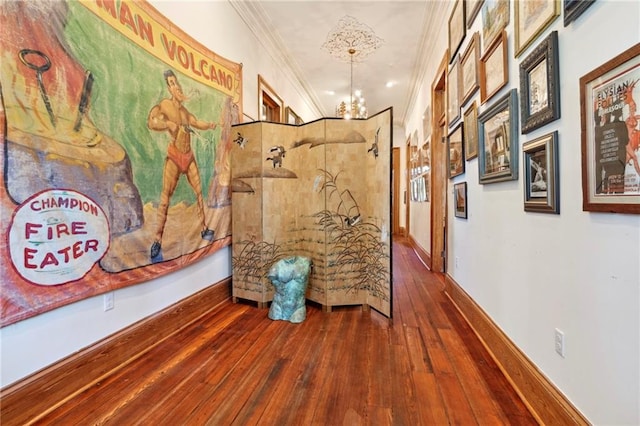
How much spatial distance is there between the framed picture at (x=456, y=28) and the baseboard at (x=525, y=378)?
2.34m

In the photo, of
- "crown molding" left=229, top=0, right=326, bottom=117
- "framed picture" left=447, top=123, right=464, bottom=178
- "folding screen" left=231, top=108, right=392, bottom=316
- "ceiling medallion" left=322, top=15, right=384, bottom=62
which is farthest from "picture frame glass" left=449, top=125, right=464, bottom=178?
"crown molding" left=229, top=0, right=326, bottom=117

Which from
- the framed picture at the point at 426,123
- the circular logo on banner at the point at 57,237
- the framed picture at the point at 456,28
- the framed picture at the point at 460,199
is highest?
the framed picture at the point at 456,28

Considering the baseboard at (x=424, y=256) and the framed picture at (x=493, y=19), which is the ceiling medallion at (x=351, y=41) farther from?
the baseboard at (x=424, y=256)

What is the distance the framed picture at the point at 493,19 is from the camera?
174cm

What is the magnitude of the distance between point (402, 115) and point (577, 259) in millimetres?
7066

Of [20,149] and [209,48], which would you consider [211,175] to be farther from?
[20,149]

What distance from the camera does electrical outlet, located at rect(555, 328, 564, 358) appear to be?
121 centimetres

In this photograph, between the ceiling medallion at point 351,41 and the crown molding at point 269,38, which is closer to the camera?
the crown molding at point 269,38

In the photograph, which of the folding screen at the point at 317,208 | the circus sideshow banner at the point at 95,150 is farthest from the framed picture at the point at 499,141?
the circus sideshow banner at the point at 95,150

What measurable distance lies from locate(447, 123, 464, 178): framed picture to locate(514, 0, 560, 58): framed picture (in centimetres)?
110

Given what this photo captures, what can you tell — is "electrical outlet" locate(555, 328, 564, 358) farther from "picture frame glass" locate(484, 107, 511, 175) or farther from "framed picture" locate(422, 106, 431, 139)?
"framed picture" locate(422, 106, 431, 139)

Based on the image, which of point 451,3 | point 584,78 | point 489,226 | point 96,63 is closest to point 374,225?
point 489,226

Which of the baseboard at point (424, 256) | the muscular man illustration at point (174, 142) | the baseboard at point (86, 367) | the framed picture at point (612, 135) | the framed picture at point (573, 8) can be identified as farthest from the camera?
the baseboard at point (424, 256)

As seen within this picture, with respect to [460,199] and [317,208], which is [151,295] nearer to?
[317,208]
